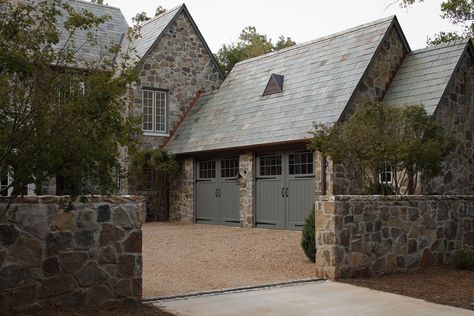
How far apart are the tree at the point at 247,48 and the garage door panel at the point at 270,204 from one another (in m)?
17.4

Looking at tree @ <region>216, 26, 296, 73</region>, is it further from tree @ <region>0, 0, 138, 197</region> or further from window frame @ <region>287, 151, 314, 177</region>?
tree @ <region>0, 0, 138, 197</region>

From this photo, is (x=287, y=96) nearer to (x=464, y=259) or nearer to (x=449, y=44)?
(x=449, y=44)

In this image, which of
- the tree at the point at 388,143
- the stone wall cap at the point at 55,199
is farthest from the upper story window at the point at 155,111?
the stone wall cap at the point at 55,199

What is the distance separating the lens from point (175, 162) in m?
20.9

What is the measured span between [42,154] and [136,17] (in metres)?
33.2

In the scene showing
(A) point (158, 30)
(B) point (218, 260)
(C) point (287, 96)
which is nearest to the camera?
(B) point (218, 260)

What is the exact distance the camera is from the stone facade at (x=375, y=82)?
15.6m

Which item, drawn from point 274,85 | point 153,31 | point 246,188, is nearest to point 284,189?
point 246,188

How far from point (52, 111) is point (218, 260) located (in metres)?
6.91

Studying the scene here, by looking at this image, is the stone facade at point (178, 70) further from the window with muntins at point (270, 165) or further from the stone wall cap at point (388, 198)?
the stone wall cap at point (388, 198)

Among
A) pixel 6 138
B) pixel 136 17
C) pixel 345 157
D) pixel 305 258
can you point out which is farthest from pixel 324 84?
pixel 136 17

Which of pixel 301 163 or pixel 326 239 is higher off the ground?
pixel 301 163

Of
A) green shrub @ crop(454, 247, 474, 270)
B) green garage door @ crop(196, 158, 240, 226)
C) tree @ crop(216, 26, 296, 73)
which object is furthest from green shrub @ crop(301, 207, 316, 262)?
tree @ crop(216, 26, 296, 73)

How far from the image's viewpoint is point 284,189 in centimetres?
1705
